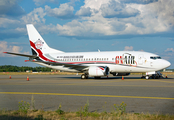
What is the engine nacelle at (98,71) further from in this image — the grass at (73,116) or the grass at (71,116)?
the grass at (71,116)

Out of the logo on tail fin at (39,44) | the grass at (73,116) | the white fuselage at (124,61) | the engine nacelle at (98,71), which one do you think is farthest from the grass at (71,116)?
the logo on tail fin at (39,44)

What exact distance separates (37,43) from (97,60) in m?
12.6

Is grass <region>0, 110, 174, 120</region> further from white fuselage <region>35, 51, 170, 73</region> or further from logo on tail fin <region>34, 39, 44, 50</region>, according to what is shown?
logo on tail fin <region>34, 39, 44, 50</region>

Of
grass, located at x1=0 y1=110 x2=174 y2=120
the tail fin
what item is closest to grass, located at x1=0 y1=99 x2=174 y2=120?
grass, located at x1=0 y1=110 x2=174 y2=120

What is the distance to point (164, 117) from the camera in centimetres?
686

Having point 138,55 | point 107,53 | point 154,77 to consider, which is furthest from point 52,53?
point 154,77

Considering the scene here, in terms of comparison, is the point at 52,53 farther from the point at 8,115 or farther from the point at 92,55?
the point at 8,115

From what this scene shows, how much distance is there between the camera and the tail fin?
36125mm

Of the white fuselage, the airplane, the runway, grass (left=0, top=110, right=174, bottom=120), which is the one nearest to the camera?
grass (left=0, top=110, right=174, bottom=120)

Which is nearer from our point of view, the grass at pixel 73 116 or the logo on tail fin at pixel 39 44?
the grass at pixel 73 116

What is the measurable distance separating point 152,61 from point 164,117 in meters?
22.9

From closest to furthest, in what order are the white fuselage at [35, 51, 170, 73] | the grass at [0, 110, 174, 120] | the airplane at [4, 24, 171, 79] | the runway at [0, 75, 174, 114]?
the grass at [0, 110, 174, 120] < the runway at [0, 75, 174, 114] < the white fuselage at [35, 51, 170, 73] < the airplane at [4, 24, 171, 79]

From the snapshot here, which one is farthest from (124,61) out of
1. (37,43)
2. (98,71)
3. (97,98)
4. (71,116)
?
(71,116)

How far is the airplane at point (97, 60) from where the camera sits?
28.9m
